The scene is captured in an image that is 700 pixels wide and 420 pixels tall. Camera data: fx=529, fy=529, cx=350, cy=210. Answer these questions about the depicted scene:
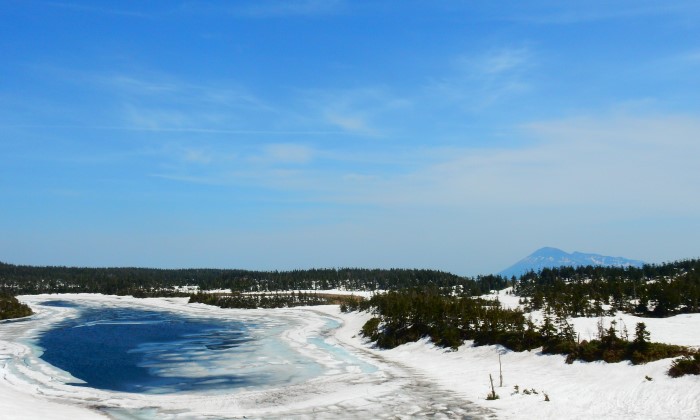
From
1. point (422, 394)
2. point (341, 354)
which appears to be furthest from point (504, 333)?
point (341, 354)

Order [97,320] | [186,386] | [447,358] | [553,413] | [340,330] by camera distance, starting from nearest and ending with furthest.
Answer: [553,413] → [186,386] → [447,358] → [340,330] → [97,320]

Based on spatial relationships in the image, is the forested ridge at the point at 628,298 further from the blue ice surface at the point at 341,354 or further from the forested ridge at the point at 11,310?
the forested ridge at the point at 11,310

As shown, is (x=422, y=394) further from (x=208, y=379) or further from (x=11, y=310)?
(x=11, y=310)

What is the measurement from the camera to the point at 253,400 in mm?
30484

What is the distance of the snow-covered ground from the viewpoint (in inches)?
961

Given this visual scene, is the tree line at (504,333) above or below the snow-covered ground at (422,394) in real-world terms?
above

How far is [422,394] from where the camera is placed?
30.3 metres

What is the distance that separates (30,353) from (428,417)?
149ft

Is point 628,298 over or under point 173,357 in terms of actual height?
over

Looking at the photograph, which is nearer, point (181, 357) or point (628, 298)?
point (181, 357)

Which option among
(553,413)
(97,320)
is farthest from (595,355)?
(97,320)

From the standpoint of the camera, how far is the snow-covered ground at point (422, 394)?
24406 mm

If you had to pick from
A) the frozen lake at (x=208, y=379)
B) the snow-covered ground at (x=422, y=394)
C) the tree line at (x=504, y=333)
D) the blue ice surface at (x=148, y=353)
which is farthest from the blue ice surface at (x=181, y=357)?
the tree line at (x=504, y=333)

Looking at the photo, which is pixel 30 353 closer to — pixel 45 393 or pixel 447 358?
pixel 45 393
